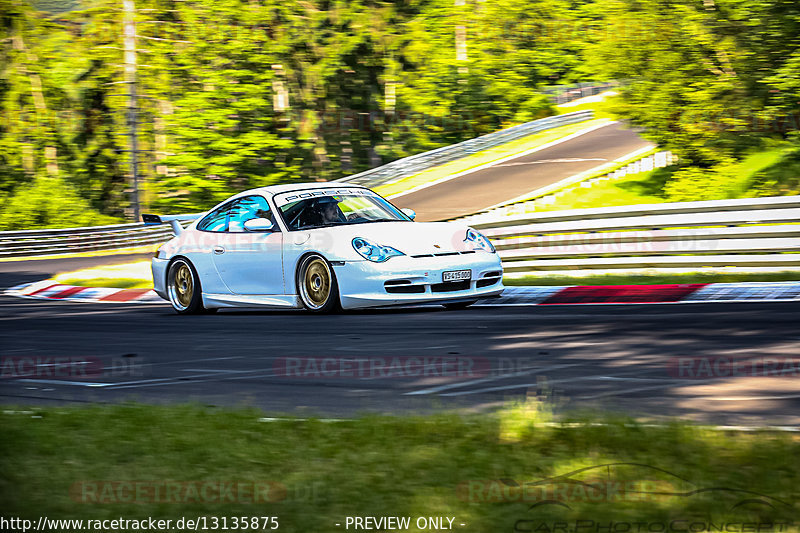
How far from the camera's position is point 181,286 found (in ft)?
44.1

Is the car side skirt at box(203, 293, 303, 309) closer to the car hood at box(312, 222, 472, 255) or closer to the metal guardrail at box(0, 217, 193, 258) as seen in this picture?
the car hood at box(312, 222, 472, 255)

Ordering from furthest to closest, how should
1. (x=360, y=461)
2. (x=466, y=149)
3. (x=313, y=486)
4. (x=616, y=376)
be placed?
(x=466, y=149) → (x=616, y=376) → (x=360, y=461) → (x=313, y=486)

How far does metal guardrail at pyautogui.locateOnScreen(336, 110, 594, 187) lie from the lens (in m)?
36.5

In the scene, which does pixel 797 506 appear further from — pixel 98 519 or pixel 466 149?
pixel 466 149

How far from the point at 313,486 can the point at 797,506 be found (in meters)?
1.67

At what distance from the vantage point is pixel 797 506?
140 inches

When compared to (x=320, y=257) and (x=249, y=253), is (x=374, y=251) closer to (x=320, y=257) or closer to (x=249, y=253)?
(x=320, y=257)

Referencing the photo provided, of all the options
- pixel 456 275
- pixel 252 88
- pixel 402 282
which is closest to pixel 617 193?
pixel 456 275

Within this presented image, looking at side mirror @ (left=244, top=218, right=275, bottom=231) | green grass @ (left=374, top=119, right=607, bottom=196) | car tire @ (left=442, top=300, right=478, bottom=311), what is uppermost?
green grass @ (left=374, top=119, right=607, bottom=196)

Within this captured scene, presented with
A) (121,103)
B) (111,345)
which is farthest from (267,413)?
(121,103)

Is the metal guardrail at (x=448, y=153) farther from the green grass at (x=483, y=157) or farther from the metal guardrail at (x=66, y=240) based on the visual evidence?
the metal guardrail at (x=66, y=240)

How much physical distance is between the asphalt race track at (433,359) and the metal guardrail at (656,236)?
2340mm

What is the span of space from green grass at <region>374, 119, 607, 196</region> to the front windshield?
22.6 m

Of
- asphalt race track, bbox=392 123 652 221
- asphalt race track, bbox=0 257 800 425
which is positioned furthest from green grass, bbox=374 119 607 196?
asphalt race track, bbox=0 257 800 425
